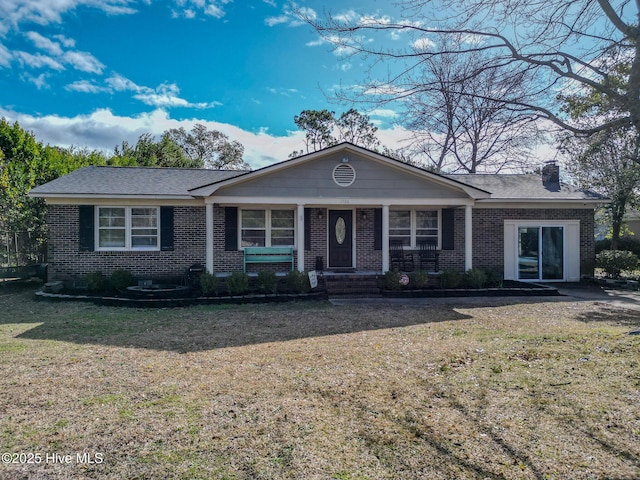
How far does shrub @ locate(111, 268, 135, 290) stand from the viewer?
→ 441 inches

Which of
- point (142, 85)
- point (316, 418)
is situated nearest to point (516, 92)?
point (316, 418)

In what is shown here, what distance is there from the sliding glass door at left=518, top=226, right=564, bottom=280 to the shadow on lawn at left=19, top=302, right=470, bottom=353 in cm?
625

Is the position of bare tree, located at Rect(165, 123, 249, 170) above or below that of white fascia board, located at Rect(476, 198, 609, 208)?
above

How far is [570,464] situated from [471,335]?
4.08m

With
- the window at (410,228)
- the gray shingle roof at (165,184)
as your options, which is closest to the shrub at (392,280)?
the window at (410,228)

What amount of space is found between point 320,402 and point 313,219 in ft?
31.3

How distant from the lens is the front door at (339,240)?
13477 millimetres

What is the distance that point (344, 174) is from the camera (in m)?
12.2

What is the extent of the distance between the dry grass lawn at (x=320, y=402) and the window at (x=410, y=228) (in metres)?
6.54

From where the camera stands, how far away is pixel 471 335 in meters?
6.87

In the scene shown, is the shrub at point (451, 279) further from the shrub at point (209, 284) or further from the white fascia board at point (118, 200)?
the white fascia board at point (118, 200)

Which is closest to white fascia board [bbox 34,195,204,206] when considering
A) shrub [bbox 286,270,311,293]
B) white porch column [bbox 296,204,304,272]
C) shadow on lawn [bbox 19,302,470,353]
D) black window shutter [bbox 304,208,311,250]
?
white porch column [bbox 296,204,304,272]

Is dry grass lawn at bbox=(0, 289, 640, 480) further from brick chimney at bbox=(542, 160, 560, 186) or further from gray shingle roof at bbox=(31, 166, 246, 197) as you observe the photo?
brick chimney at bbox=(542, 160, 560, 186)

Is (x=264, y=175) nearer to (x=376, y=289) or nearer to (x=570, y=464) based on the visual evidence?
(x=376, y=289)
